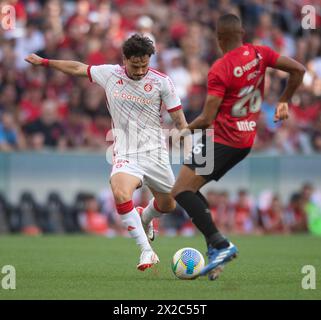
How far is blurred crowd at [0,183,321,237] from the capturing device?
1911 cm

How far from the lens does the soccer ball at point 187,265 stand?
10000mm

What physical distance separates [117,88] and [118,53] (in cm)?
1042

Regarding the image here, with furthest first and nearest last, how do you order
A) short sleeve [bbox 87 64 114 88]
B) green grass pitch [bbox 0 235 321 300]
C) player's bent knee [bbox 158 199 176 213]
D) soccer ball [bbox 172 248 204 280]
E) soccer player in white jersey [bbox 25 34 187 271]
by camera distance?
player's bent knee [bbox 158 199 176 213] → short sleeve [bbox 87 64 114 88] → soccer player in white jersey [bbox 25 34 187 271] → soccer ball [bbox 172 248 204 280] → green grass pitch [bbox 0 235 321 300]

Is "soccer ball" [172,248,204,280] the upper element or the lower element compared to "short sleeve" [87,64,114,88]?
lower

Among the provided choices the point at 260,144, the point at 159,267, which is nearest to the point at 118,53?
the point at 260,144

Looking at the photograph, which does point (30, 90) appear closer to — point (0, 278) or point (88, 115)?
point (88, 115)

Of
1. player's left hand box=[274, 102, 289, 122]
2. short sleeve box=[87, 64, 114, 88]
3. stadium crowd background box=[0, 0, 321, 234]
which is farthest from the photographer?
stadium crowd background box=[0, 0, 321, 234]

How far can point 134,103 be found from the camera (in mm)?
10695

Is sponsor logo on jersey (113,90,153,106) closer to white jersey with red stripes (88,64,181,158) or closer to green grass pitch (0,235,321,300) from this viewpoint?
white jersey with red stripes (88,64,181,158)

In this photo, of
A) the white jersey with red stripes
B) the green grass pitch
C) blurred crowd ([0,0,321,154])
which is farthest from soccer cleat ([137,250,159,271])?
blurred crowd ([0,0,321,154])

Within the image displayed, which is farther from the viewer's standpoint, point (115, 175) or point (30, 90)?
point (30, 90)

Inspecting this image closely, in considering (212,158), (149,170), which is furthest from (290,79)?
(149,170)

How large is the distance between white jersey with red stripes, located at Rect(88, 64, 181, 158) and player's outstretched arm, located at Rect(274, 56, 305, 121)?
4.85 ft

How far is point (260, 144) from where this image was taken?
2073cm
